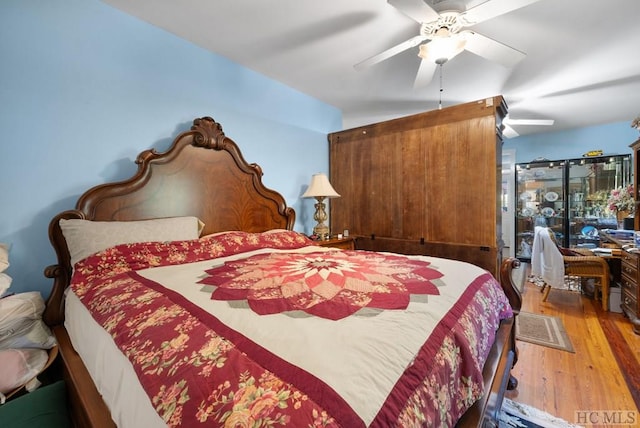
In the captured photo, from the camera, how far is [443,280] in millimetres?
1264

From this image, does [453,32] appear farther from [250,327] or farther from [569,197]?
[569,197]

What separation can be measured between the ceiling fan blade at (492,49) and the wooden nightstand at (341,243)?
196 centimetres

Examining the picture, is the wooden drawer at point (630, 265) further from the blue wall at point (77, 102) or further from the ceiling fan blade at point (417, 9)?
the blue wall at point (77, 102)

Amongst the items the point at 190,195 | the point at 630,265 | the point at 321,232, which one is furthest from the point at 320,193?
the point at 630,265

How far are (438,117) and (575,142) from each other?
12.1 ft

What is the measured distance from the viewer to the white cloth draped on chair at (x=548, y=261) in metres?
3.05

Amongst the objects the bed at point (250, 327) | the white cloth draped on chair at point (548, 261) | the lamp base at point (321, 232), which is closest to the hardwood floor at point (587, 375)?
the bed at point (250, 327)

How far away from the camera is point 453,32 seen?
177cm

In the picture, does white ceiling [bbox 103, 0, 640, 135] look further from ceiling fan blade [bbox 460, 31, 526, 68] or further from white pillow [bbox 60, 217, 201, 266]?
white pillow [bbox 60, 217, 201, 266]

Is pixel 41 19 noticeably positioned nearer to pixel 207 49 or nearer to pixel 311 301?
pixel 207 49

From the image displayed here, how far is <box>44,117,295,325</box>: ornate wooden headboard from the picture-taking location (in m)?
1.63

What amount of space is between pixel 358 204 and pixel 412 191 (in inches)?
27.3

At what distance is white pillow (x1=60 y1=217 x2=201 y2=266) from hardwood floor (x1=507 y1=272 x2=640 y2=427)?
245 cm

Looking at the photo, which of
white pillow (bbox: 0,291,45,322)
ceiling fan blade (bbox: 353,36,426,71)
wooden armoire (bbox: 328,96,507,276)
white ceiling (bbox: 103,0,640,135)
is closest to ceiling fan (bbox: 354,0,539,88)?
ceiling fan blade (bbox: 353,36,426,71)
